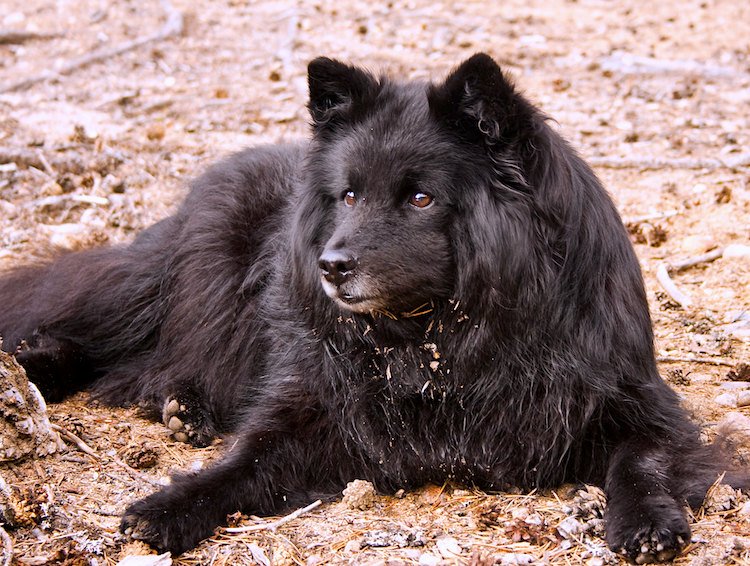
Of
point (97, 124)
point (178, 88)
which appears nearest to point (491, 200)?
point (97, 124)

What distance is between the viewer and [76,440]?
3926 millimetres

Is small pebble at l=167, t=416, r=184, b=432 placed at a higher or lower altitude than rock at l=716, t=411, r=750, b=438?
lower

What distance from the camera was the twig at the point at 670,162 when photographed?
7.05 metres

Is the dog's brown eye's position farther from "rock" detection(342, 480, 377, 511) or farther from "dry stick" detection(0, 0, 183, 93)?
"dry stick" detection(0, 0, 183, 93)

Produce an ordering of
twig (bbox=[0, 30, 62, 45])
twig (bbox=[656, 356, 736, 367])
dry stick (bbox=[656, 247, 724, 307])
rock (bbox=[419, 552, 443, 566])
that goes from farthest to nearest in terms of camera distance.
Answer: twig (bbox=[0, 30, 62, 45]) < dry stick (bbox=[656, 247, 724, 307]) < twig (bbox=[656, 356, 736, 367]) < rock (bbox=[419, 552, 443, 566])

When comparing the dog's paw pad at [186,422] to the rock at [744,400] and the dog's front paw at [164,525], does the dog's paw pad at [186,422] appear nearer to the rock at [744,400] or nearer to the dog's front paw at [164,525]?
the dog's front paw at [164,525]

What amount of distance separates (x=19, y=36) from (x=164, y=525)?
403 inches

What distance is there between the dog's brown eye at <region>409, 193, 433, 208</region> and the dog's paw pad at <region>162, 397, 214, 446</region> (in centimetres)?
184

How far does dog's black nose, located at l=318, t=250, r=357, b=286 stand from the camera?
325 centimetres

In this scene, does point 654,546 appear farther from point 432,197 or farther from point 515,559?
point 432,197

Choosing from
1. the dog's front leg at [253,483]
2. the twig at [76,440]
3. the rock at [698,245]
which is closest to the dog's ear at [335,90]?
the dog's front leg at [253,483]

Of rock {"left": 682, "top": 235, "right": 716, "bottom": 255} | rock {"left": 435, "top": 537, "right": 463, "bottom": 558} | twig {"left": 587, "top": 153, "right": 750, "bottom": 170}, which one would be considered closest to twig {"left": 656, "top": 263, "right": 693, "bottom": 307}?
rock {"left": 682, "top": 235, "right": 716, "bottom": 255}

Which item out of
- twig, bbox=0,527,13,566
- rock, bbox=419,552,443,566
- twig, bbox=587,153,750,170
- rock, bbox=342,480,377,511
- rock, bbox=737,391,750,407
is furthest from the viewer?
twig, bbox=587,153,750,170

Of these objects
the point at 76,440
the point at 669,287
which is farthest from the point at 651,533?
the point at 669,287
